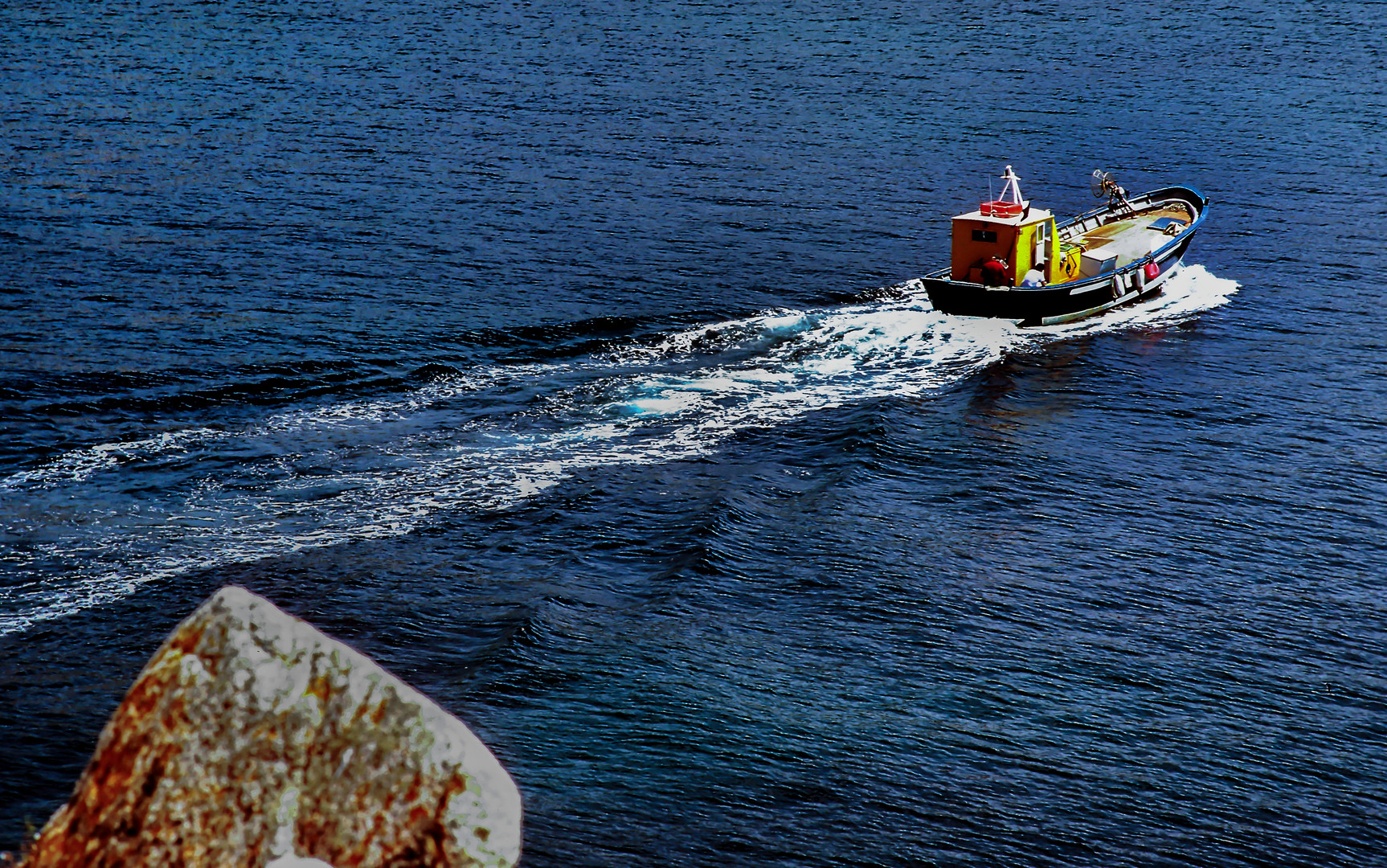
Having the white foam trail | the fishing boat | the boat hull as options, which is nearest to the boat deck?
the fishing boat

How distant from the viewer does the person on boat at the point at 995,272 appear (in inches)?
1812

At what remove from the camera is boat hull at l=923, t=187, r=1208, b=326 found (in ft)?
153

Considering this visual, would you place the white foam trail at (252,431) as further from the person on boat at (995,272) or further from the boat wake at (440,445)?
the person on boat at (995,272)

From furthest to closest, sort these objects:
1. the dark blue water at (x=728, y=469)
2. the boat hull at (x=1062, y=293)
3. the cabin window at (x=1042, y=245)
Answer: the cabin window at (x=1042, y=245) → the boat hull at (x=1062, y=293) → the dark blue water at (x=728, y=469)

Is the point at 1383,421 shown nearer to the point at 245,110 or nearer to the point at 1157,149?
the point at 1157,149

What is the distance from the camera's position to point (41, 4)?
105312 millimetres

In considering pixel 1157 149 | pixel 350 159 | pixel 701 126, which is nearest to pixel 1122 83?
pixel 1157 149

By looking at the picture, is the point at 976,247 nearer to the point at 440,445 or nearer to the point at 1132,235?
the point at 1132,235

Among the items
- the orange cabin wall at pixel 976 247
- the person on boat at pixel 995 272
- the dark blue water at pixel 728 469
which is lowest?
the dark blue water at pixel 728 469

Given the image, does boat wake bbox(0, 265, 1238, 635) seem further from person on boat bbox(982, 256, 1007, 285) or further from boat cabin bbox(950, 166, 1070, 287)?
boat cabin bbox(950, 166, 1070, 287)

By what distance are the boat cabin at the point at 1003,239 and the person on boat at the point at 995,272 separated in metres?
0.03

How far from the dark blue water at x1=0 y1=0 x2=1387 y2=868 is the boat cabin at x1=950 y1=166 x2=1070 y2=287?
245cm

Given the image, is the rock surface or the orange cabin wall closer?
the rock surface

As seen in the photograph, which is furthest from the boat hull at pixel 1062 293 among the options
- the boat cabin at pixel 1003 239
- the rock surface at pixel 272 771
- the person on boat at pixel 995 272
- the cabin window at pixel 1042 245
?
the rock surface at pixel 272 771
